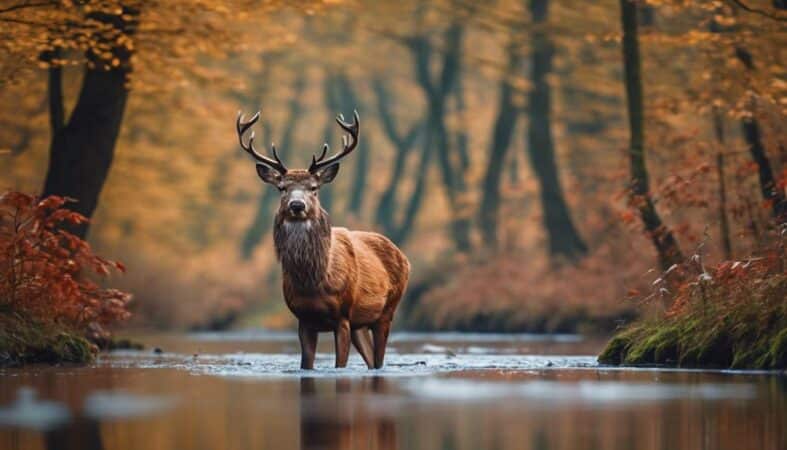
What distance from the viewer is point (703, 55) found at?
23.4 metres

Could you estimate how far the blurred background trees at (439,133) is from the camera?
21.4 meters

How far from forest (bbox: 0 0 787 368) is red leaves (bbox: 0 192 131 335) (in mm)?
37

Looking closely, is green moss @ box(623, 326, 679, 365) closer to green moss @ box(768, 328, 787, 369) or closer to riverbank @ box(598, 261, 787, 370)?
riverbank @ box(598, 261, 787, 370)

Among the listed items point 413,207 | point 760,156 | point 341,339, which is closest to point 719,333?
point 341,339

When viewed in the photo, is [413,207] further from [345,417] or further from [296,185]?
[345,417]

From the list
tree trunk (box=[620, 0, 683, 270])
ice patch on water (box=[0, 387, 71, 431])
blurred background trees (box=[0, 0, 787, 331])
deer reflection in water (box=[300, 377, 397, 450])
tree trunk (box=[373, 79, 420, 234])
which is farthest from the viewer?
tree trunk (box=[373, 79, 420, 234])

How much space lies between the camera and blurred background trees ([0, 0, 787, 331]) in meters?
21.4

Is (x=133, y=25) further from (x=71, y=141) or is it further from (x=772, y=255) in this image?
(x=772, y=255)

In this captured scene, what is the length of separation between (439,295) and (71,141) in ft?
58.6

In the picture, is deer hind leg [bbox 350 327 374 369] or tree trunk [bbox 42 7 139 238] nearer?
deer hind leg [bbox 350 327 374 369]

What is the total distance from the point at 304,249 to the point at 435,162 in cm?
5155

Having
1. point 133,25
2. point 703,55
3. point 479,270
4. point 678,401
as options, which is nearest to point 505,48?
point 479,270

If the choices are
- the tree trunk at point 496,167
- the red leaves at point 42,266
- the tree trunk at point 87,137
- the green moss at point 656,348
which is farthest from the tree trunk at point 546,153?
the green moss at point 656,348

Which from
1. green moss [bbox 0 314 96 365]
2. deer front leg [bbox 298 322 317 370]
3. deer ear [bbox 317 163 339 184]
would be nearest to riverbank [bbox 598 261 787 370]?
deer front leg [bbox 298 322 317 370]
